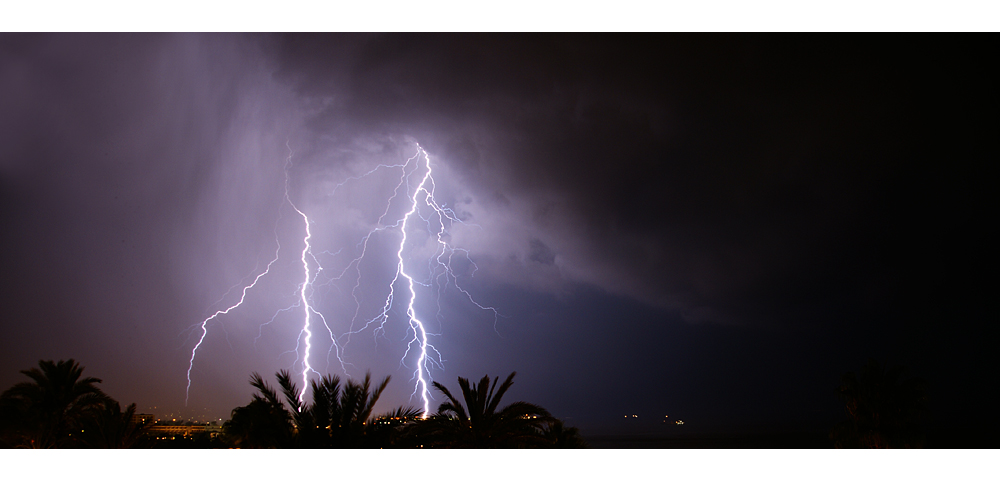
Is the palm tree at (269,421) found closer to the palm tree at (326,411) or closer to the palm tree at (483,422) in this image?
the palm tree at (326,411)

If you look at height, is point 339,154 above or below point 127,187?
above

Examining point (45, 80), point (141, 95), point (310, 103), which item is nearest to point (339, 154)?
point (310, 103)

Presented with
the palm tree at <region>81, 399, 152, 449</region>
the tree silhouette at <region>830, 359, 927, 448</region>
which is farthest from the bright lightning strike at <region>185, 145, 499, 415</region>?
the tree silhouette at <region>830, 359, 927, 448</region>

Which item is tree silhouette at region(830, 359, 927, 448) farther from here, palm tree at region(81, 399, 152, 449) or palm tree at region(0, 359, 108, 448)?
palm tree at region(0, 359, 108, 448)

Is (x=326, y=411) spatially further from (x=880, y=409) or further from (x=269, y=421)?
(x=880, y=409)

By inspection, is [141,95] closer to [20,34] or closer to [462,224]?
[20,34]

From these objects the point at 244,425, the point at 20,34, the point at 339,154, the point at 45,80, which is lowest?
the point at 244,425
